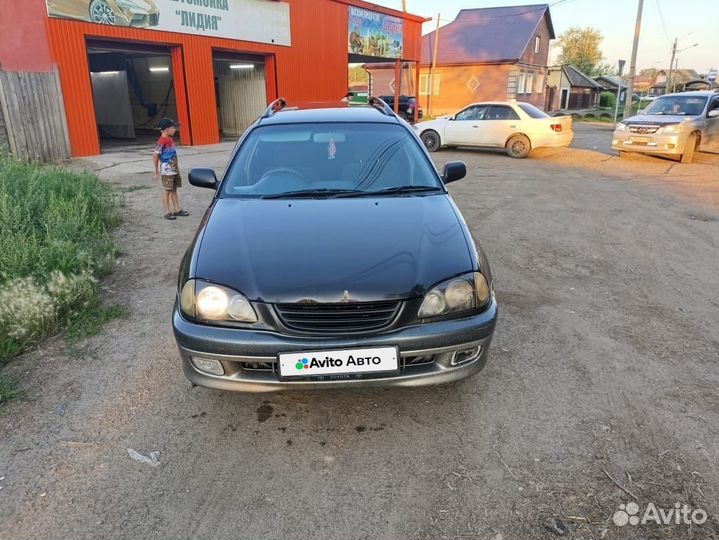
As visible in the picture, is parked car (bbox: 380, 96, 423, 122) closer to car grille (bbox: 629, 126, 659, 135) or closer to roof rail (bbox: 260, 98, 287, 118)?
car grille (bbox: 629, 126, 659, 135)

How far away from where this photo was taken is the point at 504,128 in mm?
14133

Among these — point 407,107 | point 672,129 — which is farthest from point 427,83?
point 672,129

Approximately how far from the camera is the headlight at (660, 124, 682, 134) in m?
12.6

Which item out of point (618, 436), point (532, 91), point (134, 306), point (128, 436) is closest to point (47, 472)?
point (128, 436)

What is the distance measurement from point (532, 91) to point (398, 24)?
18349 millimetres

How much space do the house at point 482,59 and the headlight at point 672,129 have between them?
71.3 feet

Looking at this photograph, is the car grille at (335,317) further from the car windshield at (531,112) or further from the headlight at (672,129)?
the headlight at (672,129)

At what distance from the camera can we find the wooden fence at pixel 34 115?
1110 cm

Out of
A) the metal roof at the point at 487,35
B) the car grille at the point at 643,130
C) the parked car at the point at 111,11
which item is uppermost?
the metal roof at the point at 487,35

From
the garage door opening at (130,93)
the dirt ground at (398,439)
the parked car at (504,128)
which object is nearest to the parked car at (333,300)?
the dirt ground at (398,439)

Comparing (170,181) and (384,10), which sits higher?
(384,10)

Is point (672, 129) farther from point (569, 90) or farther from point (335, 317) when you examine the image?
point (569, 90)

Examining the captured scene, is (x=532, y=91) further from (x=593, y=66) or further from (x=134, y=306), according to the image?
(x=593, y=66)

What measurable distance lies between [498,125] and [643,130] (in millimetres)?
3594
